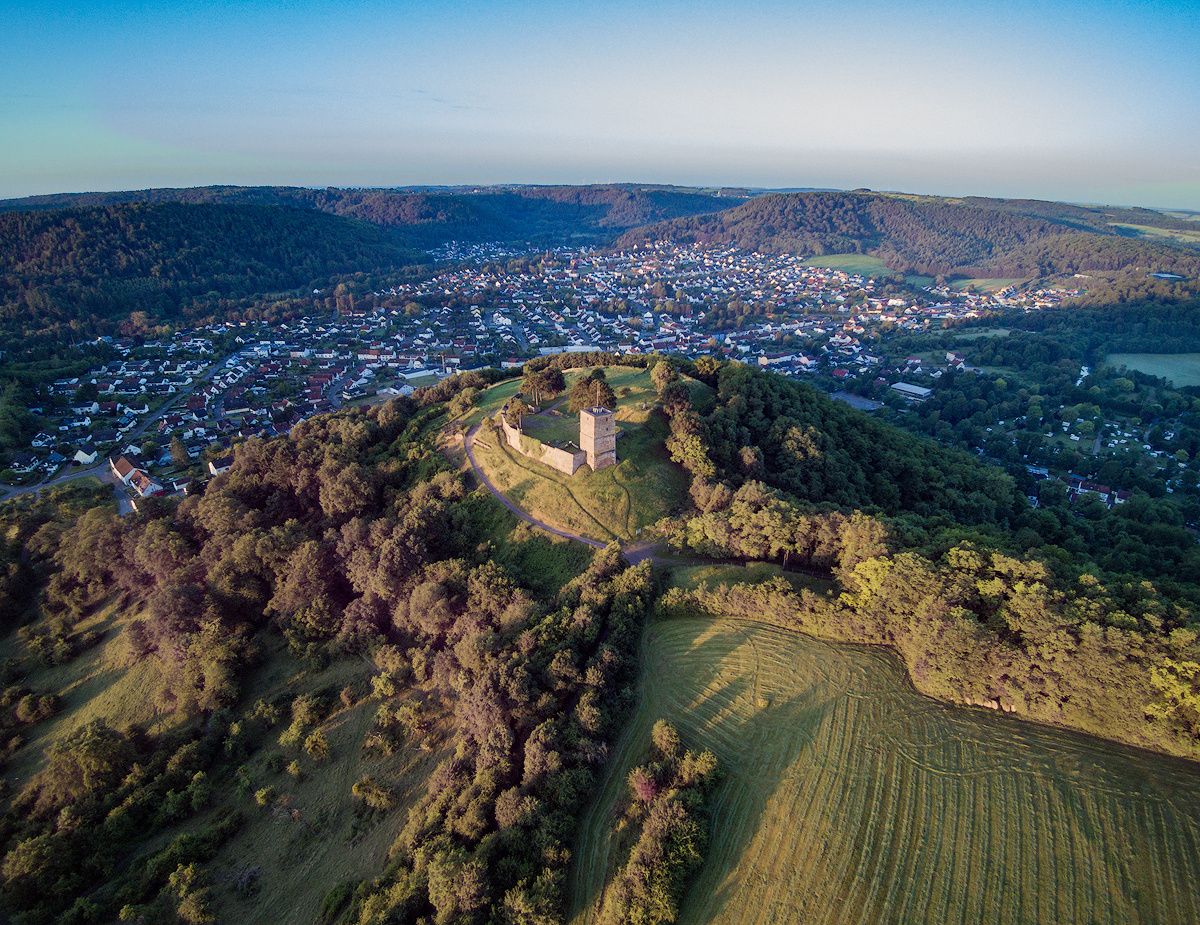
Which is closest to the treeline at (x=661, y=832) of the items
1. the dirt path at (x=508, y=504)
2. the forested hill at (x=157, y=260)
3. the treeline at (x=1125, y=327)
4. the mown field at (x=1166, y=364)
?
the dirt path at (x=508, y=504)

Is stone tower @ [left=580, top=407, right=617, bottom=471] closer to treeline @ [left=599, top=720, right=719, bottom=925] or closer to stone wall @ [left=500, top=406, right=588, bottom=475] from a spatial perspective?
stone wall @ [left=500, top=406, right=588, bottom=475]

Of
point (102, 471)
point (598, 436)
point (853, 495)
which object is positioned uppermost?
point (598, 436)

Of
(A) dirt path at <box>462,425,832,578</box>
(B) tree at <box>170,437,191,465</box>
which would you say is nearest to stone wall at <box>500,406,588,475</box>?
(A) dirt path at <box>462,425,832,578</box>

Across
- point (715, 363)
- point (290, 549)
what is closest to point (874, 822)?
point (290, 549)

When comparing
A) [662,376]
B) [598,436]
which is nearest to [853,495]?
[662,376]

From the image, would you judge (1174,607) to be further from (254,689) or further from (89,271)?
(89,271)

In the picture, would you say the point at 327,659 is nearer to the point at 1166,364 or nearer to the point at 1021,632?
the point at 1021,632

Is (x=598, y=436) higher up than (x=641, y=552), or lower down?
higher up
